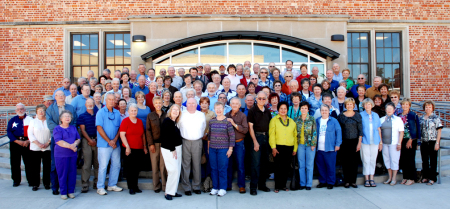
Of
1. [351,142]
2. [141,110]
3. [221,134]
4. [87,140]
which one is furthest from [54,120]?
[351,142]

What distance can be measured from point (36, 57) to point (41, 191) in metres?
7.14

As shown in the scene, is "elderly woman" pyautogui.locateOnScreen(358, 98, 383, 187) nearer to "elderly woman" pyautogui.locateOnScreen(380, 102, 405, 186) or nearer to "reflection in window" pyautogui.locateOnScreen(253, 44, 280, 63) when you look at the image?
"elderly woman" pyautogui.locateOnScreen(380, 102, 405, 186)

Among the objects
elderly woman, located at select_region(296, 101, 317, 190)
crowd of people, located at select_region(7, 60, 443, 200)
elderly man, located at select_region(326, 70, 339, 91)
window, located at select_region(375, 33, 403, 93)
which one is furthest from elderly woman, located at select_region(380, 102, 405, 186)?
window, located at select_region(375, 33, 403, 93)

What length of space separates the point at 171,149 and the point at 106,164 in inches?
52.2

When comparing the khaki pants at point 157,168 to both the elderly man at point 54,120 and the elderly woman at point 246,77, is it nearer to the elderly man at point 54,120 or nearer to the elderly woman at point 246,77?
the elderly man at point 54,120

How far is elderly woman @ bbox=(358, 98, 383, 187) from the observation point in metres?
5.79

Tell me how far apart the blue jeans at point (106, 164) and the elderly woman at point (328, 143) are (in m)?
3.85

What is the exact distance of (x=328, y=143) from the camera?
559 centimetres

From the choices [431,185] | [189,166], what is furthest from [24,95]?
[431,185]

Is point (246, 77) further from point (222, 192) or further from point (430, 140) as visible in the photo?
point (430, 140)

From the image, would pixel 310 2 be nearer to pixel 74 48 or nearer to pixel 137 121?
pixel 137 121

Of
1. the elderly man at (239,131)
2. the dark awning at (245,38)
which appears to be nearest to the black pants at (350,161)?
the elderly man at (239,131)

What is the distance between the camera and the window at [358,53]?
1146 cm

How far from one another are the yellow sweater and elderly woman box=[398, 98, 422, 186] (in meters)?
2.43
